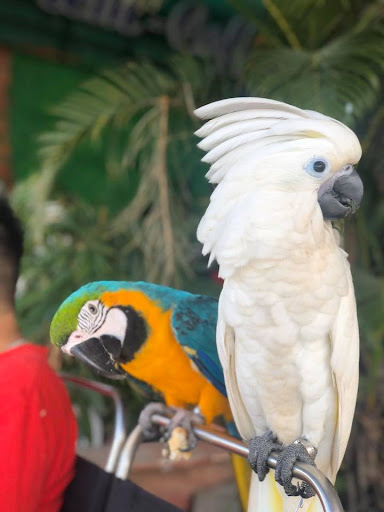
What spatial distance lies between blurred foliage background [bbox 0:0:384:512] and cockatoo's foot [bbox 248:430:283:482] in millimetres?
465

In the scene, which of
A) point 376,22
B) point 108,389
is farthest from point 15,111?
point 108,389

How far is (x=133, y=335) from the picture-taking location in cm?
93

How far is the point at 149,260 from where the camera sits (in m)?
1.57

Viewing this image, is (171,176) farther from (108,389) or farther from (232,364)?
(232,364)

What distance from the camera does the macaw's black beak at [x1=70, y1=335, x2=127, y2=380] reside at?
2.60 feet

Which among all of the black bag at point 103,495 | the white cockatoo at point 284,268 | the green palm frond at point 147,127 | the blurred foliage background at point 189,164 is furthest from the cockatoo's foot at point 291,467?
the green palm frond at point 147,127

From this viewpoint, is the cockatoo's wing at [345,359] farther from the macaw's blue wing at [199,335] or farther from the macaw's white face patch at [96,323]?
the macaw's white face patch at [96,323]

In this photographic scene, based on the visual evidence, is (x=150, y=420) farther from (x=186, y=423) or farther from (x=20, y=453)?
(x=20, y=453)

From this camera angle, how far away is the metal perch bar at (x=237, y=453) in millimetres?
581

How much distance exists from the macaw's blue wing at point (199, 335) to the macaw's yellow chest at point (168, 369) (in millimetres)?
21

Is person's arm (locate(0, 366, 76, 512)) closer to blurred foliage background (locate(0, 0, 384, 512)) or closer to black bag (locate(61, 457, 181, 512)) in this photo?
black bag (locate(61, 457, 181, 512))

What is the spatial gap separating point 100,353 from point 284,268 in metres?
0.31

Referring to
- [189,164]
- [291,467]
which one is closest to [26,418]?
[291,467]

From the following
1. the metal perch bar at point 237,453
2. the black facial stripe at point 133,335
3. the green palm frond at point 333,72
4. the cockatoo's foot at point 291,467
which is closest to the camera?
the metal perch bar at point 237,453
